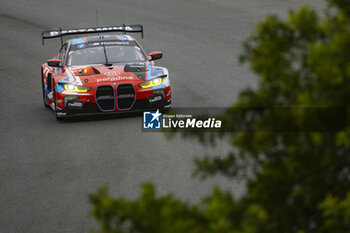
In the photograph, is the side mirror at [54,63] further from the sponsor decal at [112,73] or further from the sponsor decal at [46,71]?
the sponsor decal at [112,73]

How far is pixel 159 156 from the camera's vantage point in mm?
10141

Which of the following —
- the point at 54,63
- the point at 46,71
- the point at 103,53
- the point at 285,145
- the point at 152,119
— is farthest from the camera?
the point at 46,71

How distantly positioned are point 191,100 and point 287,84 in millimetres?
10621

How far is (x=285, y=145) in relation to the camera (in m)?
3.25

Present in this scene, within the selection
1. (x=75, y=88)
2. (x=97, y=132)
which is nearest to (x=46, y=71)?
(x=75, y=88)

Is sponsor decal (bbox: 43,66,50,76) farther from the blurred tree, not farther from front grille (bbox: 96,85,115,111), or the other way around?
the blurred tree

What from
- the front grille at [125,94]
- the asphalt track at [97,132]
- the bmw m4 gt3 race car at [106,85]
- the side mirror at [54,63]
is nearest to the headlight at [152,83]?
the bmw m4 gt3 race car at [106,85]

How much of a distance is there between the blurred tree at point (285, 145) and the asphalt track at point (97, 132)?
51 cm

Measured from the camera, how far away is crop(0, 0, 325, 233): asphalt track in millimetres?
8484

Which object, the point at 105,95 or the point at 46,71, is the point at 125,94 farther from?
the point at 46,71

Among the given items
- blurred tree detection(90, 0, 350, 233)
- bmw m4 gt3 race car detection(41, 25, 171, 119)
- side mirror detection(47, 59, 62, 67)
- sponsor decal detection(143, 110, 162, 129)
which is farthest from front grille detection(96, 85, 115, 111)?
blurred tree detection(90, 0, 350, 233)

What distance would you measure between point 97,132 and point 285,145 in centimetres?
855

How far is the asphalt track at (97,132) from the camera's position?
27.8 feet

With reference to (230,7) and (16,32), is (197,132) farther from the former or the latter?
(230,7)
